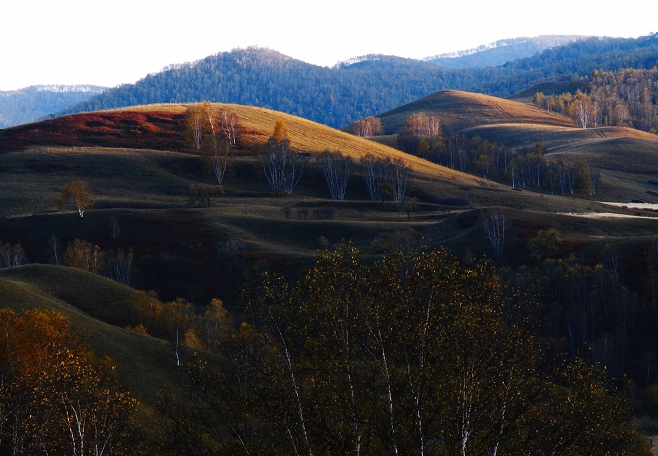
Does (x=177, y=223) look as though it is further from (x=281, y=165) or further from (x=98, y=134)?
(x=98, y=134)

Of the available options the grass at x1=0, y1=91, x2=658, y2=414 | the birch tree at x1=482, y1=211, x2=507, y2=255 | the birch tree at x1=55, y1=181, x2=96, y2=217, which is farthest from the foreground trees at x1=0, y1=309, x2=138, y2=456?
the birch tree at x1=55, y1=181, x2=96, y2=217

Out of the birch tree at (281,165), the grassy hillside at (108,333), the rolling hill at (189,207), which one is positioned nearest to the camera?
the grassy hillside at (108,333)

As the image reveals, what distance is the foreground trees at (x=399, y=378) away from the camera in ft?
68.5

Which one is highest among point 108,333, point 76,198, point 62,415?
point 76,198

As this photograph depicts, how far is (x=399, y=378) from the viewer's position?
20750 mm

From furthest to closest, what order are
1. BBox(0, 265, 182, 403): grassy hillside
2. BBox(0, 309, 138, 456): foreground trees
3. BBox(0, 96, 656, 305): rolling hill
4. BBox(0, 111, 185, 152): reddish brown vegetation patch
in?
BBox(0, 111, 185, 152): reddish brown vegetation patch
BBox(0, 96, 656, 305): rolling hill
BBox(0, 265, 182, 403): grassy hillside
BBox(0, 309, 138, 456): foreground trees

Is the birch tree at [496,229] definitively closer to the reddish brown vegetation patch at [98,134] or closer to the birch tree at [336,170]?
the birch tree at [336,170]

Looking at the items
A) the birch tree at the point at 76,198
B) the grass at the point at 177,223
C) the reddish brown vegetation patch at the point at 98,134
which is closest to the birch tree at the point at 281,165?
the grass at the point at 177,223

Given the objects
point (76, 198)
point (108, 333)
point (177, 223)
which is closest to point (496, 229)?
point (177, 223)

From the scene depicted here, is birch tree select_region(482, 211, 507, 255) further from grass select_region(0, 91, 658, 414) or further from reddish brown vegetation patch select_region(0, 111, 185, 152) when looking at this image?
reddish brown vegetation patch select_region(0, 111, 185, 152)

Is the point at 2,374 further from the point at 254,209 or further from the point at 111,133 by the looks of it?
the point at 111,133

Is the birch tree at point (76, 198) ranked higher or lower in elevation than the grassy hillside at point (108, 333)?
higher

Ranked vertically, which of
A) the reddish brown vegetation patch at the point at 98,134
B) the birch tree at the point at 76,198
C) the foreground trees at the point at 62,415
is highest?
the reddish brown vegetation patch at the point at 98,134

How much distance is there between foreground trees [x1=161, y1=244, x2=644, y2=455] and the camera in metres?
20.9
